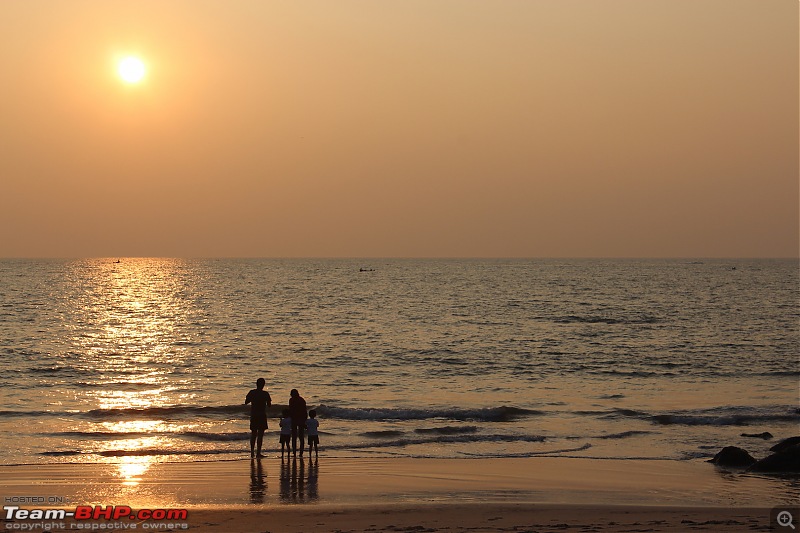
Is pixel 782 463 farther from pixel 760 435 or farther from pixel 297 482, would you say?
pixel 297 482

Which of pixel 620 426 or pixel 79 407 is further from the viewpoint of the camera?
pixel 79 407

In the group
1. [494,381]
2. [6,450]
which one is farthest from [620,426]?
[6,450]

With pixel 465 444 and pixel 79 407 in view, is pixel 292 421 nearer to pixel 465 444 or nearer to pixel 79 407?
pixel 465 444

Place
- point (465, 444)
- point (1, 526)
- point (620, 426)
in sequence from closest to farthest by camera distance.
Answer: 1. point (1, 526)
2. point (465, 444)
3. point (620, 426)

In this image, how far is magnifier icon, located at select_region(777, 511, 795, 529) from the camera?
575 inches

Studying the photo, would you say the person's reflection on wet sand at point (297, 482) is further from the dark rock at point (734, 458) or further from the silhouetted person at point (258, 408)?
the dark rock at point (734, 458)

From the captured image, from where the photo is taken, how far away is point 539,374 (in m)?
40.1

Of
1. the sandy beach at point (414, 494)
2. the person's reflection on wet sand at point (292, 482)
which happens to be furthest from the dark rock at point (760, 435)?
the person's reflection on wet sand at point (292, 482)

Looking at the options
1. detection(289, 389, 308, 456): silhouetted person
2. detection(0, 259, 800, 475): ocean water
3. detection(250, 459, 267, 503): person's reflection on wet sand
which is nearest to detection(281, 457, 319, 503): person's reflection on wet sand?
detection(250, 459, 267, 503): person's reflection on wet sand

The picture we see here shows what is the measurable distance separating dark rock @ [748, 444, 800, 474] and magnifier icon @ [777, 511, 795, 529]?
14.8 feet

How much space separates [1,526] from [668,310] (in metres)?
74.4

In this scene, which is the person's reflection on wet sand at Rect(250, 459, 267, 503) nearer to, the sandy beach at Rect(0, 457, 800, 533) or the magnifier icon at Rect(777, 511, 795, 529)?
the sandy beach at Rect(0, 457, 800, 533)

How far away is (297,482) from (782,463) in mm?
11035

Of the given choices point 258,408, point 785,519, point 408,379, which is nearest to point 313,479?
point 258,408
